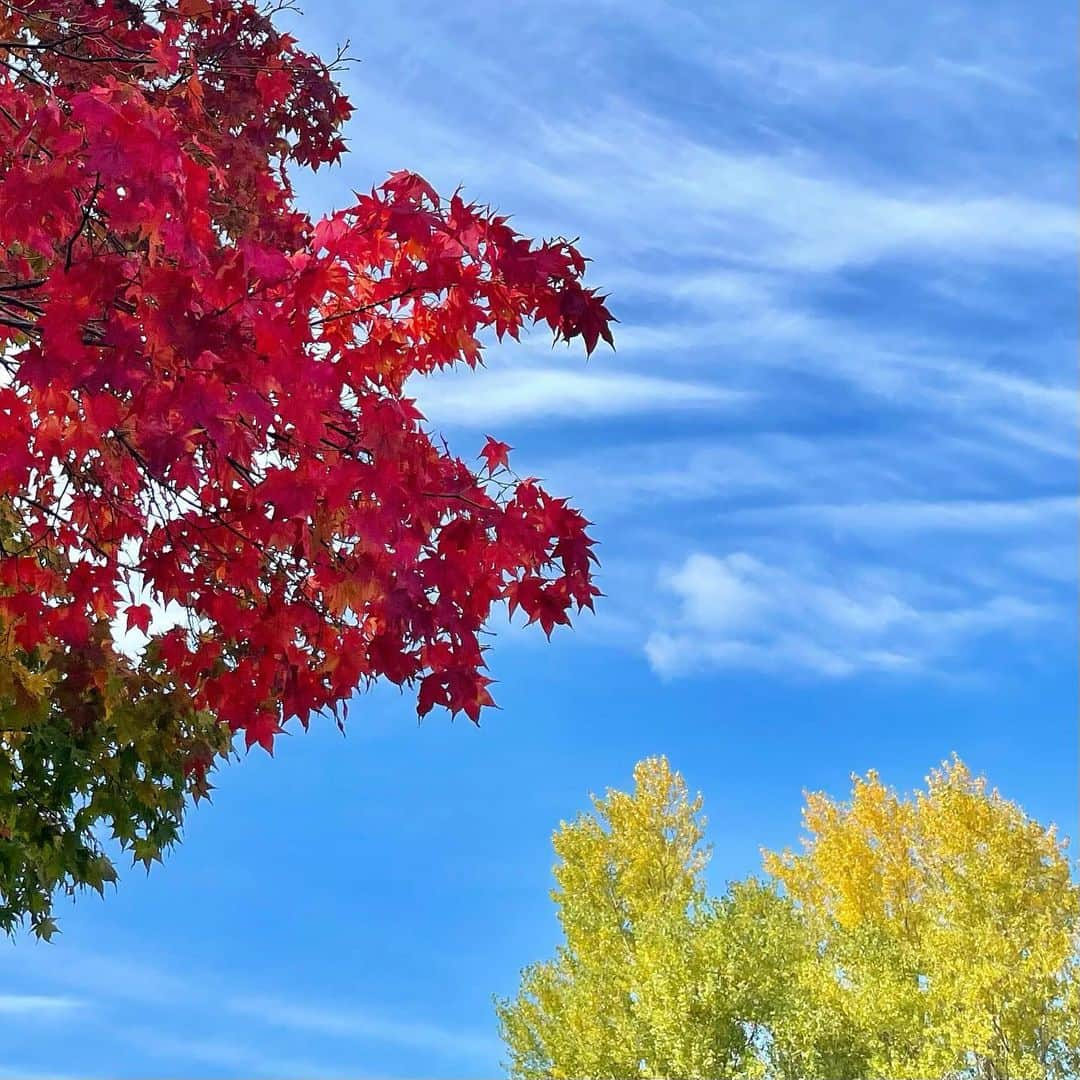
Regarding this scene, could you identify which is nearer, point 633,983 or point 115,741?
point 115,741

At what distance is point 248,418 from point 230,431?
0.39 ft

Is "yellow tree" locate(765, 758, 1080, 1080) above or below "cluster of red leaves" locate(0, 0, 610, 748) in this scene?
above

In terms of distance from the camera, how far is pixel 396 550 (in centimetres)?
404

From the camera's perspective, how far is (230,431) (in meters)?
3.73

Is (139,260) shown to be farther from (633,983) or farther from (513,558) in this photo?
(633,983)

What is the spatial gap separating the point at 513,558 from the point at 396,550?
0.65 metres

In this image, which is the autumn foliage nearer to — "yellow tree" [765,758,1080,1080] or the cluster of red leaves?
the cluster of red leaves

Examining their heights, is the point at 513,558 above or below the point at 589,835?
below

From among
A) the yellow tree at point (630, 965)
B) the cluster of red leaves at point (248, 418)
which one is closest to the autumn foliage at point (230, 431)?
the cluster of red leaves at point (248, 418)

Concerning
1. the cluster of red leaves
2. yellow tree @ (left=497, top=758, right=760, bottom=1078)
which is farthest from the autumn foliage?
yellow tree @ (left=497, top=758, right=760, bottom=1078)

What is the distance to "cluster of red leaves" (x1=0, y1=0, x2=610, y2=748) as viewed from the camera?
11.4 feet

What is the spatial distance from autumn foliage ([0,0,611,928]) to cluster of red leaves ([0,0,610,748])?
1 cm

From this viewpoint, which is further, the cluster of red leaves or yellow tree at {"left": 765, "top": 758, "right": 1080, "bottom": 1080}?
yellow tree at {"left": 765, "top": 758, "right": 1080, "bottom": 1080}

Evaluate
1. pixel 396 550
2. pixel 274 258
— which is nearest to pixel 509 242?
pixel 274 258
